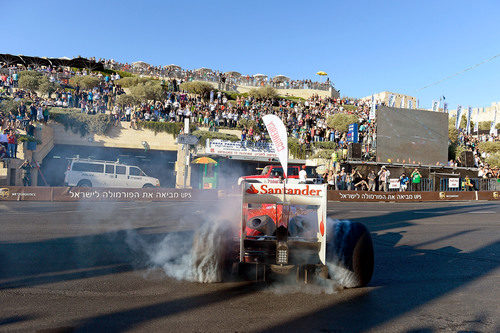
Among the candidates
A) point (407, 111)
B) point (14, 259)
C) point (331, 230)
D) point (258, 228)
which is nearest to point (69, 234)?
point (14, 259)

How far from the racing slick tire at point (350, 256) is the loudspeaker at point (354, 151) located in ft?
78.1

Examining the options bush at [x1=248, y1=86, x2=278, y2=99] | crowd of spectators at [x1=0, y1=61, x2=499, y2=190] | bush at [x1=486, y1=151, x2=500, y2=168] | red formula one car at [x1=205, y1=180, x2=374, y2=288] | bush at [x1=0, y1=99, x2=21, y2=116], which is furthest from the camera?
bush at [x1=486, y1=151, x2=500, y2=168]

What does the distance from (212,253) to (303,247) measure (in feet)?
4.34

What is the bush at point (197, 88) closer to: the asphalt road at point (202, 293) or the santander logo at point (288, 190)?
the asphalt road at point (202, 293)

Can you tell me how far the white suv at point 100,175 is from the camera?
21781 millimetres

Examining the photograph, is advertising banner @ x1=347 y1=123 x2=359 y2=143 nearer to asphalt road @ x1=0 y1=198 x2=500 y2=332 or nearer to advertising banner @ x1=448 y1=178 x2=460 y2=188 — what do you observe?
advertising banner @ x1=448 y1=178 x2=460 y2=188

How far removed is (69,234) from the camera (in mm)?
9750

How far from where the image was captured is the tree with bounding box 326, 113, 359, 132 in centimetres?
3697

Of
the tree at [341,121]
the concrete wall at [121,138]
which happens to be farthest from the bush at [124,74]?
the tree at [341,121]

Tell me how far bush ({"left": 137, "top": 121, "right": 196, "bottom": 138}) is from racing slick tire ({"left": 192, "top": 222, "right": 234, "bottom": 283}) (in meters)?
25.8

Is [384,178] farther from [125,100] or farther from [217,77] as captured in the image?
[217,77]

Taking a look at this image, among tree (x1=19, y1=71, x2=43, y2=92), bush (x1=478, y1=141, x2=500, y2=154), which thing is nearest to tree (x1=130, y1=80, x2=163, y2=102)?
tree (x1=19, y1=71, x2=43, y2=92)

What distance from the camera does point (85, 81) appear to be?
33.8 meters

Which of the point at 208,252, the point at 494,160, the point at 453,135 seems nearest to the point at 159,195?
the point at 208,252
